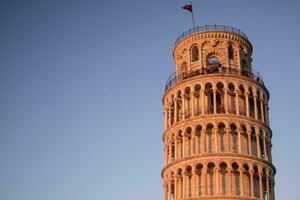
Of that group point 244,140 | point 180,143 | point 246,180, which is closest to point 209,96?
point 180,143

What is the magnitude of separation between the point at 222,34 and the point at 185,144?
14094 mm

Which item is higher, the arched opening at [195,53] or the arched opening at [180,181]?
the arched opening at [195,53]

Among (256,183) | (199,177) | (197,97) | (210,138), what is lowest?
(256,183)

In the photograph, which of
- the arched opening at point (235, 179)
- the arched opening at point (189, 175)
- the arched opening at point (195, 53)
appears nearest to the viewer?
the arched opening at point (235, 179)

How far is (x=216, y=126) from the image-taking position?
5181 cm

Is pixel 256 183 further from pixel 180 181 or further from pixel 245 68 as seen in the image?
pixel 245 68

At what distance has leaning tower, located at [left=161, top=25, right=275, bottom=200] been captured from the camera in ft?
165

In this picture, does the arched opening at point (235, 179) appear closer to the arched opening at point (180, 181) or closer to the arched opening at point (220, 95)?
the arched opening at point (180, 181)

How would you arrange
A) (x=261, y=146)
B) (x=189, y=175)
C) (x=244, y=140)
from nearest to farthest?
(x=189, y=175) < (x=244, y=140) < (x=261, y=146)

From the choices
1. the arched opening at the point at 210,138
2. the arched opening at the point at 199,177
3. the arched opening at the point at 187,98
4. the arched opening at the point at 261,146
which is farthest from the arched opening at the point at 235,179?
the arched opening at the point at 187,98

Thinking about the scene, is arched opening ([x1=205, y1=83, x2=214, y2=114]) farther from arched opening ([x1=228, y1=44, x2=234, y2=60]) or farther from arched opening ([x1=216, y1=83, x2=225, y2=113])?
arched opening ([x1=228, y1=44, x2=234, y2=60])

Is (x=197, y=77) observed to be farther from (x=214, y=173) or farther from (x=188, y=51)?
(x=214, y=173)

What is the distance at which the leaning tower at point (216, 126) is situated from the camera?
5034 centimetres

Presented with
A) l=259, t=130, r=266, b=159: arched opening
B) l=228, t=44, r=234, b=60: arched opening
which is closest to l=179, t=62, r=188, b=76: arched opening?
l=228, t=44, r=234, b=60: arched opening
